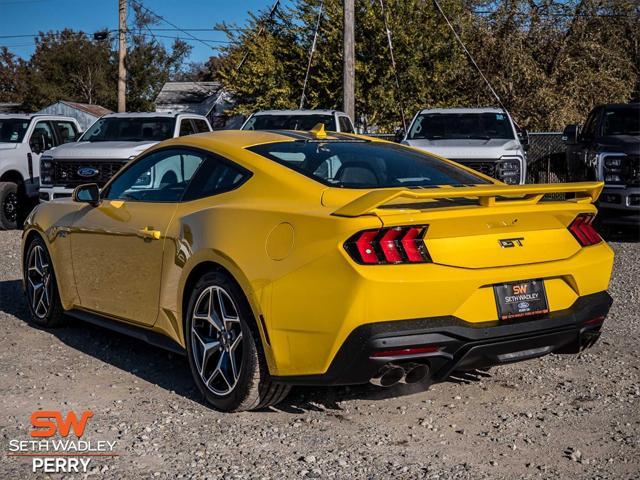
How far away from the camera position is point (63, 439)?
4328mm

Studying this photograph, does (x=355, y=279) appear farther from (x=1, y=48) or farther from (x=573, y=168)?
(x=1, y=48)

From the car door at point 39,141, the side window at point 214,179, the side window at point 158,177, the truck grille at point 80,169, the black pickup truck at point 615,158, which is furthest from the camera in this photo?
the car door at point 39,141

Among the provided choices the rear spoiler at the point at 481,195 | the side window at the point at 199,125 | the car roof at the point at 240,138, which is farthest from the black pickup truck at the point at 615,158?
the rear spoiler at the point at 481,195

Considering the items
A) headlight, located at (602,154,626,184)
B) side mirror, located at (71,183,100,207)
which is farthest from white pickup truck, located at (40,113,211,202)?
side mirror, located at (71,183,100,207)

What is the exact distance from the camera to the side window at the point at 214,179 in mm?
4879

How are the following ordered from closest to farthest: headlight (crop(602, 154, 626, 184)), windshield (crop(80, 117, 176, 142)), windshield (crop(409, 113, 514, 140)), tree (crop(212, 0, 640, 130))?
1. headlight (crop(602, 154, 626, 184))
2. windshield (crop(409, 113, 514, 140))
3. windshield (crop(80, 117, 176, 142))
4. tree (crop(212, 0, 640, 130))

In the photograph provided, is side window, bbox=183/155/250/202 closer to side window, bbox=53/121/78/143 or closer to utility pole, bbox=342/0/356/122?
side window, bbox=53/121/78/143

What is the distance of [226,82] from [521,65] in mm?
10434

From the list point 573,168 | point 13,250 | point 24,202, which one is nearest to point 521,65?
point 573,168

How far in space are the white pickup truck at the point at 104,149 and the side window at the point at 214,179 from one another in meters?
8.09

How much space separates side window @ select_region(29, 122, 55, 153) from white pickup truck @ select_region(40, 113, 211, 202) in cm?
138

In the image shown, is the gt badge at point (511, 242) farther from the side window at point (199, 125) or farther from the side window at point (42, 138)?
the side window at point (42, 138)

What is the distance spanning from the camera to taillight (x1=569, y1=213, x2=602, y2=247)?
4.64 meters

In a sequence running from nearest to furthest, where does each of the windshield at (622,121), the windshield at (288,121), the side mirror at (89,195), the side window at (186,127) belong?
the side mirror at (89,195), the windshield at (622,121), the side window at (186,127), the windshield at (288,121)
